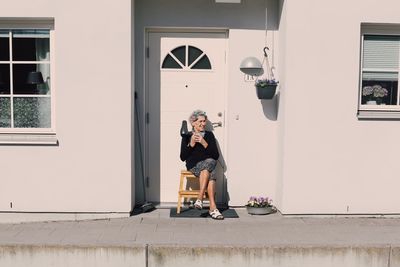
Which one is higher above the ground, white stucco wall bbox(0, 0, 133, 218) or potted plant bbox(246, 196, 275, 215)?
white stucco wall bbox(0, 0, 133, 218)

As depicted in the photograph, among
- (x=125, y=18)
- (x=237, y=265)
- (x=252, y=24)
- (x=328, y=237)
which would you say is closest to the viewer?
(x=237, y=265)

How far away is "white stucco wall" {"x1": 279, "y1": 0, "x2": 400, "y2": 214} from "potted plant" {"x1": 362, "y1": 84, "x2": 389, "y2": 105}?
31 cm

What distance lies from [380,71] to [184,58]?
2752mm

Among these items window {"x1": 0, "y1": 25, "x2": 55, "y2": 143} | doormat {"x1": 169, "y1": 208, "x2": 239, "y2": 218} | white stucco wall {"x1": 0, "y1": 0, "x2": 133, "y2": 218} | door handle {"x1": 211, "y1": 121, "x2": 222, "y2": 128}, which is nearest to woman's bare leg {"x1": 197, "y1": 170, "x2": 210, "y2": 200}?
doormat {"x1": 169, "y1": 208, "x2": 239, "y2": 218}

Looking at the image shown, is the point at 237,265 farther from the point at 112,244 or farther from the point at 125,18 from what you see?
the point at 125,18

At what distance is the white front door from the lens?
7.21m

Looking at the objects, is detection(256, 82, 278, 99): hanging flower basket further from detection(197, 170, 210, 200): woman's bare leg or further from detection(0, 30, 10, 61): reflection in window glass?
detection(0, 30, 10, 61): reflection in window glass

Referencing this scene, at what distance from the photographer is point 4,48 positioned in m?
6.67

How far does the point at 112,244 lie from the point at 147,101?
2533 mm

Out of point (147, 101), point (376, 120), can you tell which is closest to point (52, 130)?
point (147, 101)

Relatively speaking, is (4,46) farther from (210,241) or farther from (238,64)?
(210,241)

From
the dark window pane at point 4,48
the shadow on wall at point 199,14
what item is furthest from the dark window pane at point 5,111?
the shadow on wall at point 199,14

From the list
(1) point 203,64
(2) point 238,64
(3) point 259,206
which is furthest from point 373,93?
(1) point 203,64

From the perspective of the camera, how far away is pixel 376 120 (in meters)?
6.77
